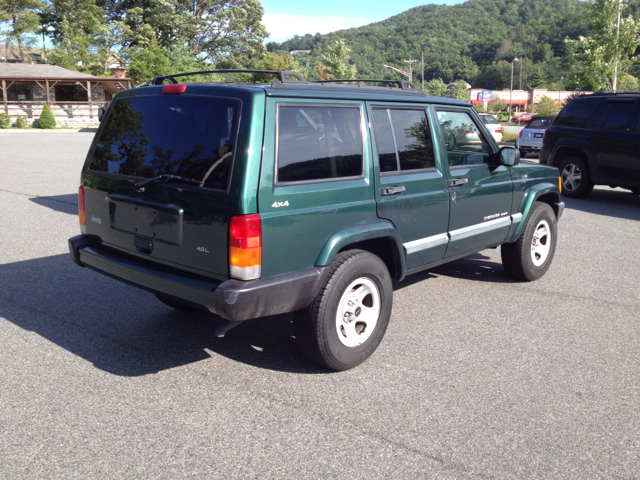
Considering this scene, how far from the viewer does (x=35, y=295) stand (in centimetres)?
543

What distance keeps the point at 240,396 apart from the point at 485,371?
1674mm


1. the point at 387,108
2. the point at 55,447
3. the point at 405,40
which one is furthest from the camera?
the point at 405,40

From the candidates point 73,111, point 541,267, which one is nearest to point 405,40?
point 73,111

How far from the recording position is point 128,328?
4684 millimetres

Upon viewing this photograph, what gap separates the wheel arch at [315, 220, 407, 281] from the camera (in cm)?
374

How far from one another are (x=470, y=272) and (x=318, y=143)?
333cm

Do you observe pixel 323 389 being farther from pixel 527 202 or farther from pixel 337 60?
pixel 337 60

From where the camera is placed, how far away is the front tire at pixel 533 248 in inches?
230

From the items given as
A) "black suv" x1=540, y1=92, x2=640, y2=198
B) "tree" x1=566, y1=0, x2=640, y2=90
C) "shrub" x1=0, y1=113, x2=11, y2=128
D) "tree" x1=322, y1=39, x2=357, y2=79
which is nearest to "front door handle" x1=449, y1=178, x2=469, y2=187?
"black suv" x1=540, y1=92, x2=640, y2=198

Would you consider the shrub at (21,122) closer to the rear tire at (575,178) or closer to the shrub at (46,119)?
the shrub at (46,119)

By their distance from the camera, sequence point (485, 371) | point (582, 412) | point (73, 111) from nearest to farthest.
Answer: point (582, 412)
point (485, 371)
point (73, 111)

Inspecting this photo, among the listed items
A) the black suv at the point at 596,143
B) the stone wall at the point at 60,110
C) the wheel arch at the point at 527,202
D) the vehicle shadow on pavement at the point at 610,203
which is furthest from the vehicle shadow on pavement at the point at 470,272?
the stone wall at the point at 60,110

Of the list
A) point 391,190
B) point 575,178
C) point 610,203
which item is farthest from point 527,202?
point 575,178

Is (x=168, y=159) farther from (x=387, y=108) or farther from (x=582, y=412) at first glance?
(x=582, y=412)
